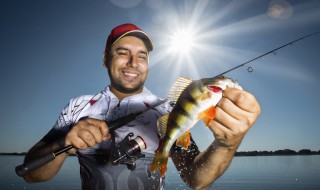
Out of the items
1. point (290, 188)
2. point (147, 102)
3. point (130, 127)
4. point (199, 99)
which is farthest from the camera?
point (290, 188)

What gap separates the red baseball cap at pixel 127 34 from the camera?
5.61 meters

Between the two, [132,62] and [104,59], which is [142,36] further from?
[104,59]

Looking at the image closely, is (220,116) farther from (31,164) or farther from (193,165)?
(31,164)

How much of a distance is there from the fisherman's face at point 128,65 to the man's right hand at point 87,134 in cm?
163

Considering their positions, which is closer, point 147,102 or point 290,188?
point 147,102

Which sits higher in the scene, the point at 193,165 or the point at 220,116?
the point at 220,116

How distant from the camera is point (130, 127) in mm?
4965

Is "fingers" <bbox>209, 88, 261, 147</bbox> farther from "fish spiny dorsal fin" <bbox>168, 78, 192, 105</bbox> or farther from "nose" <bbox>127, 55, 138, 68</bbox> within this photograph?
"nose" <bbox>127, 55, 138, 68</bbox>

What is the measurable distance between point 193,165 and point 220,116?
4.93 ft

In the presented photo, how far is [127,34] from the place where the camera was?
5645mm

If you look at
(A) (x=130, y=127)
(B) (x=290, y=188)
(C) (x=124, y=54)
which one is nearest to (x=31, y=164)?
(A) (x=130, y=127)

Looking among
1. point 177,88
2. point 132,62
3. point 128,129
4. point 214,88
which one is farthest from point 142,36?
point 214,88

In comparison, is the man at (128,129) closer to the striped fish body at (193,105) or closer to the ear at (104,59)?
the ear at (104,59)

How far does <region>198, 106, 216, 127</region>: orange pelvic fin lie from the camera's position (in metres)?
2.94
